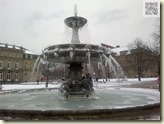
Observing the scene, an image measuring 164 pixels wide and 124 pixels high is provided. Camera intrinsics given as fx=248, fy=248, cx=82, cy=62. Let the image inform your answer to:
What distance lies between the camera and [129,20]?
6.94 m

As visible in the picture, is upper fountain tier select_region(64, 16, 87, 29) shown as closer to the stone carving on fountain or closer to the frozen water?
the stone carving on fountain

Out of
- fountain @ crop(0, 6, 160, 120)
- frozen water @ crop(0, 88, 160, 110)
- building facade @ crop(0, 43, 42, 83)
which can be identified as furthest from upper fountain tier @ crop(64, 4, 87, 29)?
building facade @ crop(0, 43, 42, 83)

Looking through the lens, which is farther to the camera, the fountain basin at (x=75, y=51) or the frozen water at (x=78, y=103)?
the fountain basin at (x=75, y=51)

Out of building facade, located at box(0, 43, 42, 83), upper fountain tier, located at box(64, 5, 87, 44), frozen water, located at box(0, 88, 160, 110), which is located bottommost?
frozen water, located at box(0, 88, 160, 110)

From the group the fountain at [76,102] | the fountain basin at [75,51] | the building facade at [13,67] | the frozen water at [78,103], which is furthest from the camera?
the building facade at [13,67]

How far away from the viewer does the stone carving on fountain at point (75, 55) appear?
698cm

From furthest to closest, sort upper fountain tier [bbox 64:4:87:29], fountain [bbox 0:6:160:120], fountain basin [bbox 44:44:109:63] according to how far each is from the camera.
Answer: upper fountain tier [bbox 64:4:87:29], fountain basin [bbox 44:44:109:63], fountain [bbox 0:6:160:120]

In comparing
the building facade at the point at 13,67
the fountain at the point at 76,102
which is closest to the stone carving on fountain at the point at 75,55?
the fountain at the point at 76,102

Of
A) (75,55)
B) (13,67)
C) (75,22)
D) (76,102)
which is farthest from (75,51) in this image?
(13,67)

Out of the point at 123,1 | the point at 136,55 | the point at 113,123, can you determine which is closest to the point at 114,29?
the point at 123,1

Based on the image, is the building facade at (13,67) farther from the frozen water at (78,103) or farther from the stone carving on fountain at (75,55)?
the frozen water at (78,103)

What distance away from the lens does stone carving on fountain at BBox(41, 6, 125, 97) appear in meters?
6.98

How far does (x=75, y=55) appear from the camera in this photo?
23.8 feet

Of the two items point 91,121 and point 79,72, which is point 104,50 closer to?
point 79,72
